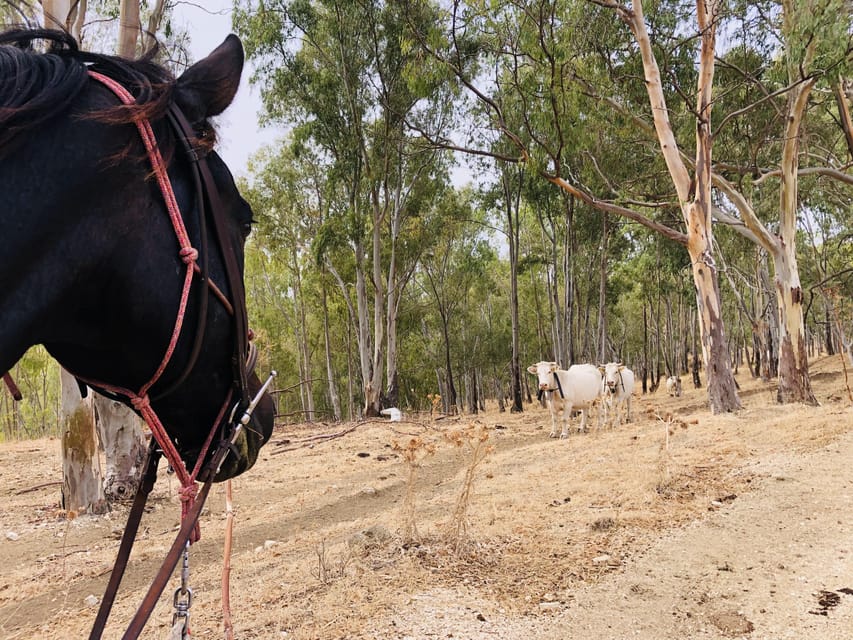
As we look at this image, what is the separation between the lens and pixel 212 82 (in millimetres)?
1128

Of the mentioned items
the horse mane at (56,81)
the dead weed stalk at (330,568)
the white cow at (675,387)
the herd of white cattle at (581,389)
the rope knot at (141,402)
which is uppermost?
the horse mane at (56,81)

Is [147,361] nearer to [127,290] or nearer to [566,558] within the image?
[127,290]

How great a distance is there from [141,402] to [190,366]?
0.39ft

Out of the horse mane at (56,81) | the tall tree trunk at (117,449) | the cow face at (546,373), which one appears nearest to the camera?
the horse mane at (56,81)

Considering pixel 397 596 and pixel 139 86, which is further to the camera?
pixel 397 596

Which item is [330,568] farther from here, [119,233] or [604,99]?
[604,99]

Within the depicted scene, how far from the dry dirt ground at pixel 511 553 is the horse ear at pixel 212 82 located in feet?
8.27

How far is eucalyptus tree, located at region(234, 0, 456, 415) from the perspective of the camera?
656 inches

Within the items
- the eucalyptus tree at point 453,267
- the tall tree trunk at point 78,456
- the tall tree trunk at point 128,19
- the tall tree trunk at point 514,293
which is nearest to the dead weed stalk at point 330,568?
the tall tree trunk at point 78,456

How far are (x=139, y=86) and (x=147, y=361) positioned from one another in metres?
0.50

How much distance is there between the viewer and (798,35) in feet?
29.2

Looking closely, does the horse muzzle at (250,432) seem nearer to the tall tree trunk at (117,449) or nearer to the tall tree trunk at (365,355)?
the tall tree trunk at (117,449)

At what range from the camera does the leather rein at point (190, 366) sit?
97 cm

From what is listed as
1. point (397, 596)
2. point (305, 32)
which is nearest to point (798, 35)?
point (397, 596)
